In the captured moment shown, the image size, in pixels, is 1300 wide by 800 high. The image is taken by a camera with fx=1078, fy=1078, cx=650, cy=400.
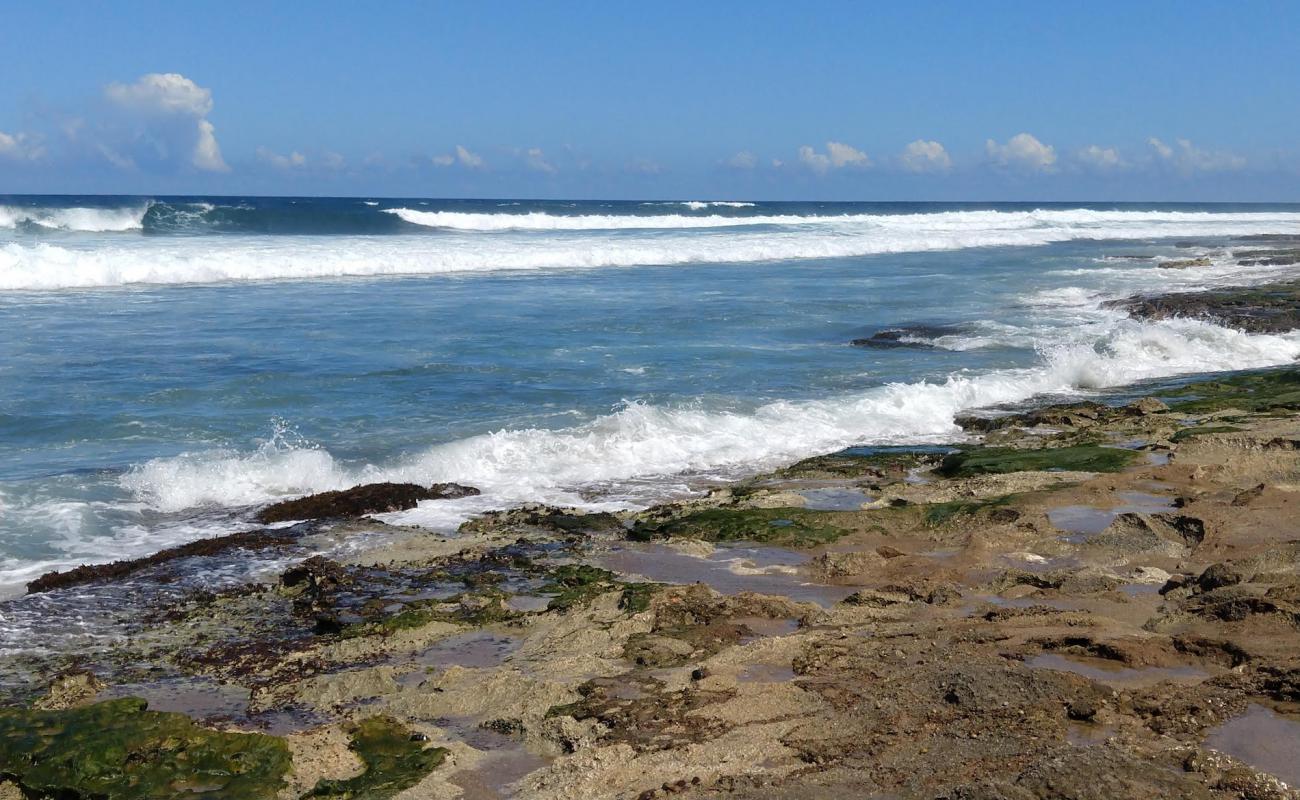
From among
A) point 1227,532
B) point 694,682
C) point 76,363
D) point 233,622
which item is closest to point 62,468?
point 233,622

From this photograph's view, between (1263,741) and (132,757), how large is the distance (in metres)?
5.10

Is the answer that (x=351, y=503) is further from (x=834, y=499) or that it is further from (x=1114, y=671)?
(x=1114, y=671)

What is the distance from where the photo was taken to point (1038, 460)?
35.3 ft

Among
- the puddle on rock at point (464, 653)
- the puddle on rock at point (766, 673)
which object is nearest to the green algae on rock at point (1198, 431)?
the puddle on rock at point (766, 673)

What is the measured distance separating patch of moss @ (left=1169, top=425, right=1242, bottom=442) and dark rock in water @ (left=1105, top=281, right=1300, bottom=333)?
944cm

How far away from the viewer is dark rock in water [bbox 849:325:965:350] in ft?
64.0

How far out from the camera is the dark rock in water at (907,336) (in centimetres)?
1952

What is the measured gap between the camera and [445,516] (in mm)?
9758

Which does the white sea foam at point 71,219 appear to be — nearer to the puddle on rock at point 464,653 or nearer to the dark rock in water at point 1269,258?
the dark rock in water at point 1269,258

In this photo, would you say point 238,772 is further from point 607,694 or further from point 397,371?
point 397,371

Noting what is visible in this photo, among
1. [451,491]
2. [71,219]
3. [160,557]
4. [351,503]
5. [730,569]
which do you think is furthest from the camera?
[71,219]

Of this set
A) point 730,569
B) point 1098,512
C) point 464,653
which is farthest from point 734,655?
point 1098,512

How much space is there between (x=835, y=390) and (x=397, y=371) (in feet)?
21.3

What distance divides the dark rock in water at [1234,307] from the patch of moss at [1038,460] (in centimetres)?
1106
